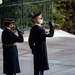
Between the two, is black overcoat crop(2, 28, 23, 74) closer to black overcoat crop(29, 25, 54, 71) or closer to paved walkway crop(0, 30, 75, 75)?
black overcoat crop(29, 25, 54, 71)

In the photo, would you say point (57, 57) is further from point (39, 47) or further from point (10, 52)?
point (10, 52)

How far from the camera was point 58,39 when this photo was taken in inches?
652

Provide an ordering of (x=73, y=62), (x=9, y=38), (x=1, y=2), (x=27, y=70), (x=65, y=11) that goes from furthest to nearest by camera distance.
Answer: (x=65, y=11)
(x=1, y=2)
(x=73, y=62)
(x=27, y=70)
(x=9, y=38)

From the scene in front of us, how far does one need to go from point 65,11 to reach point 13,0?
4.79 m

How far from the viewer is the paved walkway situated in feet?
34.8

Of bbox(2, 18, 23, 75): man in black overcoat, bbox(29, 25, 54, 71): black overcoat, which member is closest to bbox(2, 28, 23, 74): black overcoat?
bbox(2, 18, 23, 75): man in black overcoat

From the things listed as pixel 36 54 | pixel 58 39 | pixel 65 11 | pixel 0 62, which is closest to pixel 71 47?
pixel 58 39

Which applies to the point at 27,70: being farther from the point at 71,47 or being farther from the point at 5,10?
the point at 5,10

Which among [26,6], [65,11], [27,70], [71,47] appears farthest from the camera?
[65,11]

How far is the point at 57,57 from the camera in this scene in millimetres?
12484

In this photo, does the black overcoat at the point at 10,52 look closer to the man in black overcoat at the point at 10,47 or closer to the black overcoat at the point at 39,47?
the man in black overcoat at the point at 10,47

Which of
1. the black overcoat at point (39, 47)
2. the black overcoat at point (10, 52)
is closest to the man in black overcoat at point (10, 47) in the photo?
the black overcoat at point (10, 52)

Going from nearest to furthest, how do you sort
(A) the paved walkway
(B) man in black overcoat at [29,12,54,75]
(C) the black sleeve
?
(C) the black sleeve, (B) man in black overcoat at [29,12,54,75], (A) the paved walkway

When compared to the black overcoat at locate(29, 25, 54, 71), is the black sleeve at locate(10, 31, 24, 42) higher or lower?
higher
